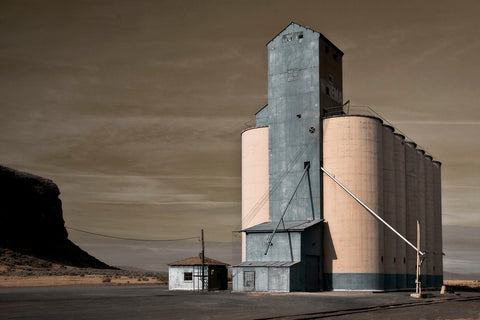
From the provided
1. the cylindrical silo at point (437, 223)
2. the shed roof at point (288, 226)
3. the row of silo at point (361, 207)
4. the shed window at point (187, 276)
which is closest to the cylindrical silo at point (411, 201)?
the row of silo at point (361, 207)

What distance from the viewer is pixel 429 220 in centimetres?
7056

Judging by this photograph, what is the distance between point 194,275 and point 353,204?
15.1m

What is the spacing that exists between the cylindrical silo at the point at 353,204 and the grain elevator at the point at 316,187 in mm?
85

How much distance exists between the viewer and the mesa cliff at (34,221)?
13625 centimetres

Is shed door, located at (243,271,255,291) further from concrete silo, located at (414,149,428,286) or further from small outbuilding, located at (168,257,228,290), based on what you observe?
concrete silo, located at (414,149,428,286)

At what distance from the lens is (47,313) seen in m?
28.0

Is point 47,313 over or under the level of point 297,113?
under

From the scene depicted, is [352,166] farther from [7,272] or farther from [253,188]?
[7,272]

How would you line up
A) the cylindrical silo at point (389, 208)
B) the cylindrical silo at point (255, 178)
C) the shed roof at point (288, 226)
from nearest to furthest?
the shed roof at point (288, 226), the cylindrical silo at point (389, 208), the cylindrical silo at point (255, 178)

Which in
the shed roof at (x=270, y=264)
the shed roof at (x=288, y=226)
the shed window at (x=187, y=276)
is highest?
the shed roof at (x=288, y=226)

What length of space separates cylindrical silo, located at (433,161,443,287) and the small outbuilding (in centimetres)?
2679

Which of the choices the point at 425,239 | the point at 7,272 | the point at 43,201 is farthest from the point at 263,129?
the point at 43,201

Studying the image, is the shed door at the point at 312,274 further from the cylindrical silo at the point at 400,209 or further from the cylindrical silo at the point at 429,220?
the cylindrical silo at the point at 429,220

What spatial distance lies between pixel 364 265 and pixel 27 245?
100 meters
